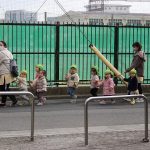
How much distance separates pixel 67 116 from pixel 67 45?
508cm

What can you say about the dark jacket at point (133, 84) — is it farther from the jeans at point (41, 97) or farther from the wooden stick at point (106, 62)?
the jeans at point (41, 97)

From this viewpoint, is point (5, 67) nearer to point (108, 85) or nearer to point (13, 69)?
point (13, 69)

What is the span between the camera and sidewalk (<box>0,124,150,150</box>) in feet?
27.4

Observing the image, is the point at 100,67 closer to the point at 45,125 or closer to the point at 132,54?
the point at 132,54

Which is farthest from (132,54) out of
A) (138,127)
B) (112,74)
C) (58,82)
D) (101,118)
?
(138,127)

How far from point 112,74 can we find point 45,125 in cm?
582

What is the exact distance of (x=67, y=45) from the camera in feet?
55.3

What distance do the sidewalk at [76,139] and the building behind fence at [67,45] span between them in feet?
21.9

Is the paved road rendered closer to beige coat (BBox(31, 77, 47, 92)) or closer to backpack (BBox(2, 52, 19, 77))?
beige coat (BBox(31, 77, 47, 92))

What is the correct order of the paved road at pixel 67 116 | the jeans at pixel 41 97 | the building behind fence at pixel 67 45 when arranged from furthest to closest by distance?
the building behind fence at pixel 67 45, the jeans at pixel 41 97, the paved road at pixel 67 116

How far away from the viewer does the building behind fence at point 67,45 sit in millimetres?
Answer: 16422

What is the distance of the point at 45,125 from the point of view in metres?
10.7

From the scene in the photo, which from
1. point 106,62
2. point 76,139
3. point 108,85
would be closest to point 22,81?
point 108,85

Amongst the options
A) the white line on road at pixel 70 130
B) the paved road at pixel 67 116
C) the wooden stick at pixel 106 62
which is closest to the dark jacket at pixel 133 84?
the paved road at pixel 67 116
